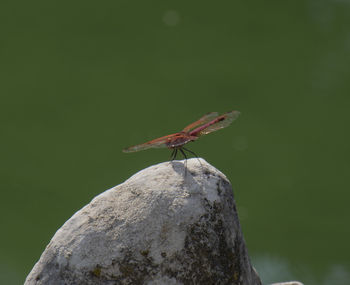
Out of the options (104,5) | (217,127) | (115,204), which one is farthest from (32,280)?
(104,5)

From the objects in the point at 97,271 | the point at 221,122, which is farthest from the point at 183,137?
the point at 97,271

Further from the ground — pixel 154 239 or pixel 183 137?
pixel 183 137

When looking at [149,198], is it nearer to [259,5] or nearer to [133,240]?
[133,240]

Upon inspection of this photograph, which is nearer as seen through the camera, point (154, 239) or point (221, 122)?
point (154, 239)

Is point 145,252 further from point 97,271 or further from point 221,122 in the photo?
point 221,122

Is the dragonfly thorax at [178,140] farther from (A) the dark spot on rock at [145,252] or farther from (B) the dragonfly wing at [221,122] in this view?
(A) the dark spot on rock at [145,252]

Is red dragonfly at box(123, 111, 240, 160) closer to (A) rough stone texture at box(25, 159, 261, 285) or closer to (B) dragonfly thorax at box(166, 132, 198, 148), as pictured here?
(B) dragonfly thorax at box(166, 132, 198, 148)

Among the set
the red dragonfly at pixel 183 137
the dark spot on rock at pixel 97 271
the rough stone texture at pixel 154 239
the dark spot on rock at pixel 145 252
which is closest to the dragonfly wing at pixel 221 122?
the red dragonfly at pixel 183 137

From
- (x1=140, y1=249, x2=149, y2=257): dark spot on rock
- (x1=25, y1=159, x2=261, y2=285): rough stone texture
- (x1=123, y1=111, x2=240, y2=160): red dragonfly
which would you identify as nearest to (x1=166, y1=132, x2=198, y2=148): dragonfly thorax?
(x1=123, y1=111, x2=240, y2=160): red dragonfly
